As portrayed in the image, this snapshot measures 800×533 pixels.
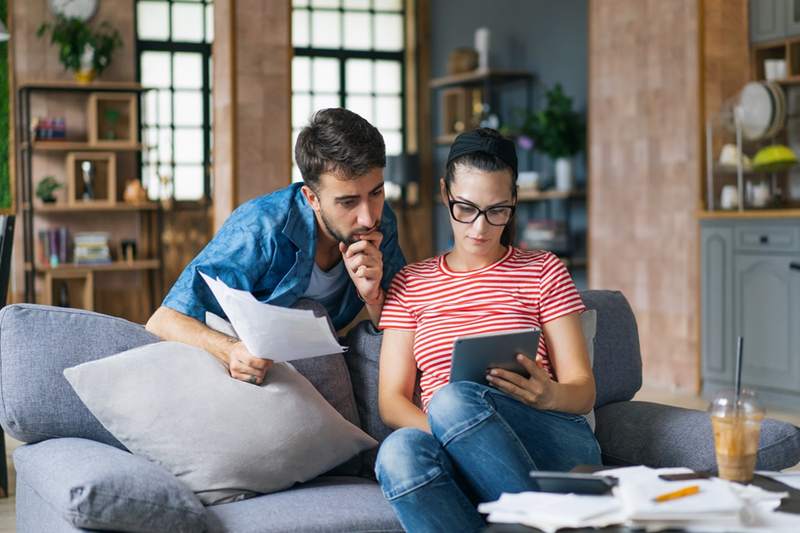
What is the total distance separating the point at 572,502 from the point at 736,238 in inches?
175

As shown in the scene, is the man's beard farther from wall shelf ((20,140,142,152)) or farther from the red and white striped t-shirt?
wall shelf ((20,140,142,152))

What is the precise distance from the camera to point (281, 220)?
2.51 meters

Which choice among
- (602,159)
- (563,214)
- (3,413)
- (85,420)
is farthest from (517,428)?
(563,214)

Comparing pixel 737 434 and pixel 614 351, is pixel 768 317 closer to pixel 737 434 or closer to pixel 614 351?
pixel 614 351

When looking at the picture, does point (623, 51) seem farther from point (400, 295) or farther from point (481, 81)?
point (400, 295)

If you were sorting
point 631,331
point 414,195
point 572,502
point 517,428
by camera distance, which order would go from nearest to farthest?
point 572,502 < point 517,428 < point 631,331 < point 414,195

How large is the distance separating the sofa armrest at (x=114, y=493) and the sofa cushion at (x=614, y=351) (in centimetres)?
110

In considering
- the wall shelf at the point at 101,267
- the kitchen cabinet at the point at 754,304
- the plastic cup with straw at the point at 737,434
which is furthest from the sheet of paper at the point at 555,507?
the wall shelf at the point at 101,267

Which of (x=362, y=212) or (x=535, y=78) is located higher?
(x=535, y=78)

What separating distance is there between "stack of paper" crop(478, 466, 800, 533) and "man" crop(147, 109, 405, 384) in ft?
3.13

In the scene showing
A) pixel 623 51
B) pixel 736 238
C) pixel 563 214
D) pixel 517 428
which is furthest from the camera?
pixel 563 214

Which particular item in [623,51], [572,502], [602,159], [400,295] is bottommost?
[572,502]

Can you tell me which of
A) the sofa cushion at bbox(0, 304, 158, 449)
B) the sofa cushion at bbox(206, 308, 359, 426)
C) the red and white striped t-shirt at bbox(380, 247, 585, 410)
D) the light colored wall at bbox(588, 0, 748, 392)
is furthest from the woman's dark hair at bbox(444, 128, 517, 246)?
the light colored wall at bbox(588, 0, 748, 392)

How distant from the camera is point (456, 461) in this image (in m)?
2.04
